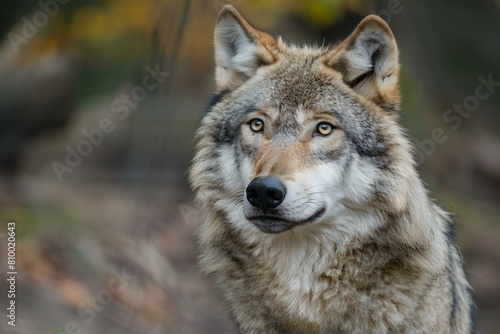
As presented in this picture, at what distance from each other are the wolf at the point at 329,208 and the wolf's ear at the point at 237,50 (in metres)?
0.10

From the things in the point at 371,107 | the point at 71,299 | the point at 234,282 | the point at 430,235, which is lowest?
the point at 71,299

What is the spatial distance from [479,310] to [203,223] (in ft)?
22.3

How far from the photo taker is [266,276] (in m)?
5.31

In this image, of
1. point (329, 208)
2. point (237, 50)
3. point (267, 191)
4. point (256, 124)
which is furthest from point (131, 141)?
point (267, 191)

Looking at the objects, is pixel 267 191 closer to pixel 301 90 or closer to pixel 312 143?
pixel 312 143

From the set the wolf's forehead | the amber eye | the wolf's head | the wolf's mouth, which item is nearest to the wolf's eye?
the wolf's head

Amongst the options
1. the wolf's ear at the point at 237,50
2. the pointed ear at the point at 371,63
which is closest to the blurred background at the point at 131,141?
the wolf's ear at the point at 237,50

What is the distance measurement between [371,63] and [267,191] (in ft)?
4.09

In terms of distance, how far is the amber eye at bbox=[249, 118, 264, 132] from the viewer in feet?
17.4

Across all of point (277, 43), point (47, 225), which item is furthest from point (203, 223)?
point (47, 225)

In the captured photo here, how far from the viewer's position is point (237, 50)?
18.9 ft

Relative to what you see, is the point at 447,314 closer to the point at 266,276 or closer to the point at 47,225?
the point at 266,276

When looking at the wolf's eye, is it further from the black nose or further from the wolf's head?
the black nose

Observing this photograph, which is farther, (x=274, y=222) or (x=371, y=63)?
(x=371, y=63)
